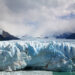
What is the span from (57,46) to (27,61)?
2.07m

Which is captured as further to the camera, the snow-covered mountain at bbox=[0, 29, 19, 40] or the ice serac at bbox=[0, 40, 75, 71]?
the snow-covered mountain at bbox=[0, 29, 19, 40]

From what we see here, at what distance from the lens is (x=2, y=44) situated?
1295 cm

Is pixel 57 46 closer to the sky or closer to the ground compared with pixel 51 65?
closer to the sky

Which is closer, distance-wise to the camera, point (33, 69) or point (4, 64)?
point (4, 64)

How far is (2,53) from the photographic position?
12219 mm

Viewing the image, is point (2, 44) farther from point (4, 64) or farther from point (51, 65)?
point (51, 65)

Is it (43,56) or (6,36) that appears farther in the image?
(6,36)

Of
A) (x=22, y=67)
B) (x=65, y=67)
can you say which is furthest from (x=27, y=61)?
(x=65, y=67)

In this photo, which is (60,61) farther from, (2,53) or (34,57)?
(2,53)

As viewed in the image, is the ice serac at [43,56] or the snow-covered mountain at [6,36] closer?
the ice serac at [43,56]

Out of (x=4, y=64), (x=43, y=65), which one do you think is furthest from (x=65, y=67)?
(x=4, y=64)

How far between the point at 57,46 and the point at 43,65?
146cm

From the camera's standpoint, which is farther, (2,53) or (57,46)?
(57,46)

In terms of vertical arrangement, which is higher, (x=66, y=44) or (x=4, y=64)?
(x=66, y=44)
